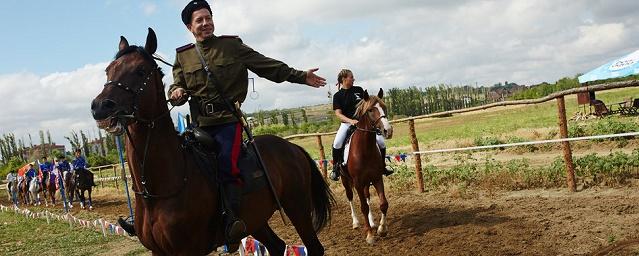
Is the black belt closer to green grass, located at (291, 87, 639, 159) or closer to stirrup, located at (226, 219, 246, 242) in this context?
stirrup, located at (226, 219, 246, 242)

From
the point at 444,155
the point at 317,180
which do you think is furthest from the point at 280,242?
the point at 444,155

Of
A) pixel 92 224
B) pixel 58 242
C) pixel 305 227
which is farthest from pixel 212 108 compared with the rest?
pixel 92 224

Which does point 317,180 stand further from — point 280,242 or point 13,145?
point 13,145

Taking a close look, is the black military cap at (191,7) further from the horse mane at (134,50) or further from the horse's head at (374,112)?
the horse's head at (374,112)

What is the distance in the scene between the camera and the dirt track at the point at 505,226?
6.11 m

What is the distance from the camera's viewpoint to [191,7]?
448 centimetres

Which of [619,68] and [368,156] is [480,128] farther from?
[368,156]

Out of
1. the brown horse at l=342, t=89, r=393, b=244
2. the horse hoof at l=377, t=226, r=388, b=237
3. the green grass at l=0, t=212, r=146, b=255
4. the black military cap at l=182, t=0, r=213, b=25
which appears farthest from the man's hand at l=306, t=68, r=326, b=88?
the green grass at l=0, t=212, r=146, b=255

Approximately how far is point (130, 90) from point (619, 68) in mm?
17627

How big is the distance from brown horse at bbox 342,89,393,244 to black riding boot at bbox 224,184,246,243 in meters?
3.78

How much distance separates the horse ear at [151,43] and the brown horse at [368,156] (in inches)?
170

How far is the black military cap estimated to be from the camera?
14.7 ft

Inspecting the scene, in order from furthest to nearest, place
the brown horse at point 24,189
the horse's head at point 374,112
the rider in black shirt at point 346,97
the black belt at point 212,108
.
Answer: the brown horse at point 24,189, the rider in black shirt at point 346,97, the horse's head at point 374,112, the black belt at point 212,108

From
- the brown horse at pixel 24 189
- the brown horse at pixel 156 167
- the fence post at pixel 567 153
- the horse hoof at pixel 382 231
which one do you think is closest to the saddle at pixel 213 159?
the brown horse at pixel 156 167
